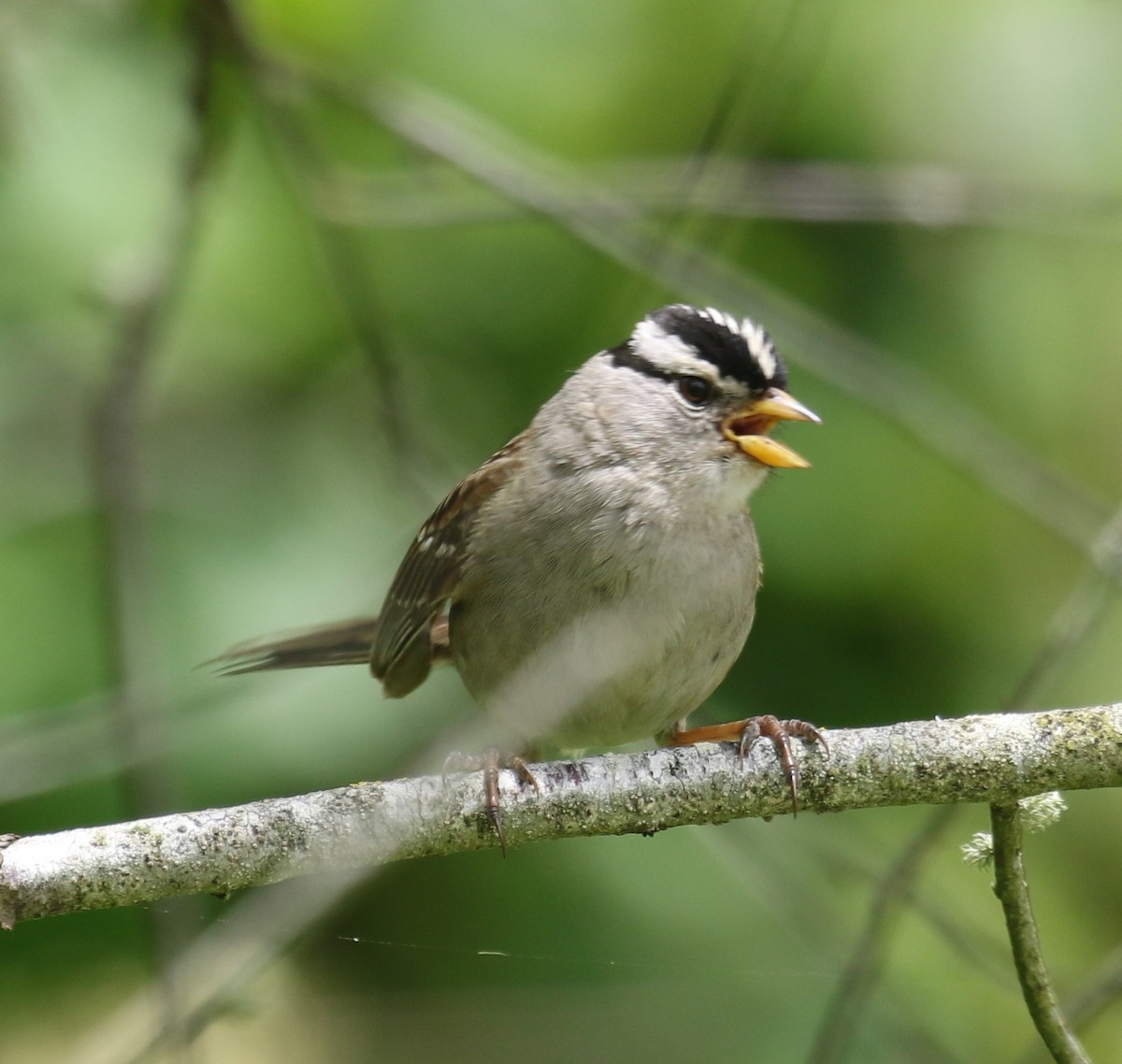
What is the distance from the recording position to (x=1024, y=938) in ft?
8.27

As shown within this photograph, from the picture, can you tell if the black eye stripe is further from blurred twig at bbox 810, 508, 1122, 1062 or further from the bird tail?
the bird tail

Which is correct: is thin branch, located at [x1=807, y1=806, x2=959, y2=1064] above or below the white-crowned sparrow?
below

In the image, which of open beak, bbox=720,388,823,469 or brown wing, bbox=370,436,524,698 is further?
brown wing, bbox=370,436,524,698

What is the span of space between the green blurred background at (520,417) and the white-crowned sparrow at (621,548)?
0.36 m

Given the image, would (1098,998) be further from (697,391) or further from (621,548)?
(697,391)

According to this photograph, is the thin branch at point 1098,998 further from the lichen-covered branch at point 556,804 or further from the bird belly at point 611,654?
the bird belly at point 611,654

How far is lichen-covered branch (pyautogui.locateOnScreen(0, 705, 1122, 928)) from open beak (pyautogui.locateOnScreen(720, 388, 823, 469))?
94cm

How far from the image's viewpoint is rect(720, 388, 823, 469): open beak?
3.56 m

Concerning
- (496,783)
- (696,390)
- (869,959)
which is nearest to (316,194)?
(696,390)

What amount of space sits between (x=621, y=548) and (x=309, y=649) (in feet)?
4.11

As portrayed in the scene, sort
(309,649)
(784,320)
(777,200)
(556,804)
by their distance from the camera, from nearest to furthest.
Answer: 1. (556,804)
2. (784,320)
3. (309,649)
4. (777,200)

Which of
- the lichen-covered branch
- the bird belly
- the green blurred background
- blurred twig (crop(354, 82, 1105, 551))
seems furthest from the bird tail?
the lichen-covered branch

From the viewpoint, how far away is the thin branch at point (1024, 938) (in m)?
2.46

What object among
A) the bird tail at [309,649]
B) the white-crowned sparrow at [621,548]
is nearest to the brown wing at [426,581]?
the white-crowned sparrow at [621,548]
